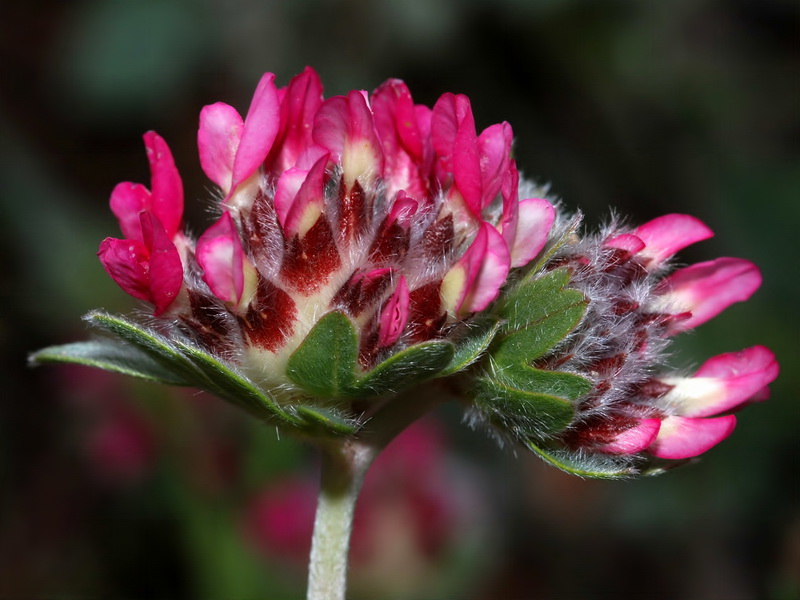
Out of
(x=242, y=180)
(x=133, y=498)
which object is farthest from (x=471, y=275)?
(x=133, y=498)

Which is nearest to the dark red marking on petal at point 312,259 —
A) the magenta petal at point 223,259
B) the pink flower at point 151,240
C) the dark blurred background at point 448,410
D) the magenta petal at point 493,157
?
the magenta petal at point 223,259

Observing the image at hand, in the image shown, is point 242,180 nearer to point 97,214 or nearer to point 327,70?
point 327,70

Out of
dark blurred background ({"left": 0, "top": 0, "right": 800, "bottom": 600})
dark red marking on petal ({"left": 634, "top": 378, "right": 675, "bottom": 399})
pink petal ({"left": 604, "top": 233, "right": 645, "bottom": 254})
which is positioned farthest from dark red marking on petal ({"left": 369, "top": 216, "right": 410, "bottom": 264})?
dark blurred background ({"left": 0, "top": 0, "right": 800, "bottom": 600})

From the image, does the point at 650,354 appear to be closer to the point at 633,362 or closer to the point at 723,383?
the point at 633,362

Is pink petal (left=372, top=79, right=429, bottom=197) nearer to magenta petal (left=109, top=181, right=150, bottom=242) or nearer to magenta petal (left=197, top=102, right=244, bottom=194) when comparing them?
magenta petal (left=197, top=102, right=244, bottom=194)

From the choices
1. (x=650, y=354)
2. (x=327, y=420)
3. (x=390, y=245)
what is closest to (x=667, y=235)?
(x=650, y=354)
